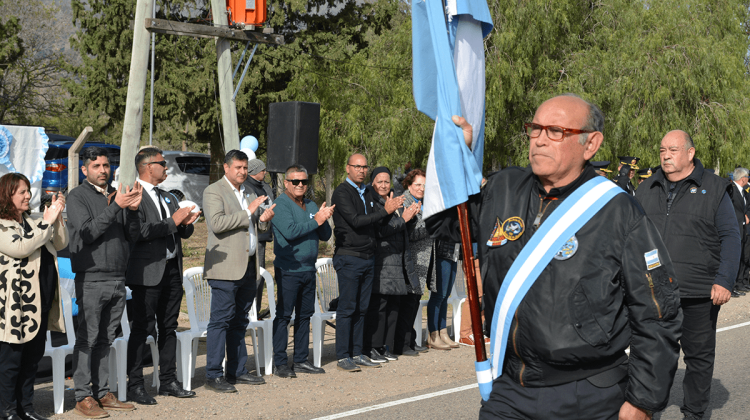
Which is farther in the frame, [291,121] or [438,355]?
[291,121]

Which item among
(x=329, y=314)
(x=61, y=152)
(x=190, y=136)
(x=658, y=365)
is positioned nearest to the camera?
(x=658, y=365)

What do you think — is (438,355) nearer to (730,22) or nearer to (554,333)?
(554,333)

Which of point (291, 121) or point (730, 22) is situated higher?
point (730, 22)

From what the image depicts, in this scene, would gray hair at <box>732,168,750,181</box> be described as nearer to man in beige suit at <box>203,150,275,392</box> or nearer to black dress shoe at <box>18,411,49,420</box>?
man in beige suit at <box>203,150,275,392</box>

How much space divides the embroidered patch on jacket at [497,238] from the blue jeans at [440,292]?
595 cm

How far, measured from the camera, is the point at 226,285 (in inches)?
267

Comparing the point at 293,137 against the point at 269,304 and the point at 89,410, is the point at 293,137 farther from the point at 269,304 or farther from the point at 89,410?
the point at 89,410

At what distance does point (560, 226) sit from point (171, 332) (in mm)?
4725

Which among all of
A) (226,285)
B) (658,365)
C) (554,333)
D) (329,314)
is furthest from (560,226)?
(329,314)

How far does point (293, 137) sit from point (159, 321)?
436cm

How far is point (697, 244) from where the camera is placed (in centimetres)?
555

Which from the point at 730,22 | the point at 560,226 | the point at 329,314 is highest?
the point at 730,22

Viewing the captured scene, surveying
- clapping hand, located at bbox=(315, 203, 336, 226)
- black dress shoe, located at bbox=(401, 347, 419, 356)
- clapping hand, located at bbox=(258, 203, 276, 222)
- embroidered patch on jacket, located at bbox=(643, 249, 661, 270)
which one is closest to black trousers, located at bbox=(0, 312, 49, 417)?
clapping hand, located at bbox=(258, 203, 276, 222)

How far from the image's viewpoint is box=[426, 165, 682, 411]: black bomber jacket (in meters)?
2.77
